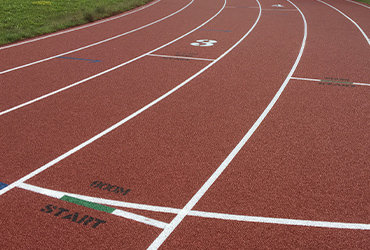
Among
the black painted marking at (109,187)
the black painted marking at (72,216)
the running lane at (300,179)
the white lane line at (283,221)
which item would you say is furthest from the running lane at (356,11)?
the black painted marking at (72,216)

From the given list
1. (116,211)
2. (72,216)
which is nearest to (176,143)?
(116,211)

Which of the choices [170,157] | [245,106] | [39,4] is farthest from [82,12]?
[170,157]

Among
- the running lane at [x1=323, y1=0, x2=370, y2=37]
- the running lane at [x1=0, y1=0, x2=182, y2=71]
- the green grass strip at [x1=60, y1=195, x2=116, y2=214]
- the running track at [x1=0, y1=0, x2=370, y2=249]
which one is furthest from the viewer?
the running lane at [x1=323, y1=0, x2=370, y2=37]

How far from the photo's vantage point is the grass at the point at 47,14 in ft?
38.5

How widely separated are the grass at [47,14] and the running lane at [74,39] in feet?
2.42

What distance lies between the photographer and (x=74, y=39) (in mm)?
10977

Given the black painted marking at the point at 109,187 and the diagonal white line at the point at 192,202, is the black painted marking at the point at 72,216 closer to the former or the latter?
the black painted marking at the point at 109,187

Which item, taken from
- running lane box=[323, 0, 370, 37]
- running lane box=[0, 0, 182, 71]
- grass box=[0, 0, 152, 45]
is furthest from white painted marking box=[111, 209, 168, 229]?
running lane box=[323, 0, 370, 37]

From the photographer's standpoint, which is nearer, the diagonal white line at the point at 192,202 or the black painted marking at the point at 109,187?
the diagonal white line at the point at 192,202

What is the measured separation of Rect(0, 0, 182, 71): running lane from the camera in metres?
9.19

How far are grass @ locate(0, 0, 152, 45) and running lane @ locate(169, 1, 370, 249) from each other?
914 centimetres

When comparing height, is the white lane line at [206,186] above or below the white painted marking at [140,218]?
below

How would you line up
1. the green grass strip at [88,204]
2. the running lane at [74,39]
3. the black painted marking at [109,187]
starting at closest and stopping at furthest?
the green grass strip at [88,204], the black painted marking at [109,187], the running lane at [74,39]

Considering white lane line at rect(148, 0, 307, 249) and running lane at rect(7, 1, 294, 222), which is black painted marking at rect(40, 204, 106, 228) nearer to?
running lane at rect(7, 1, 294, 222)
